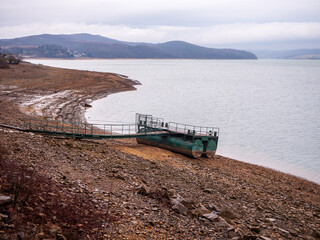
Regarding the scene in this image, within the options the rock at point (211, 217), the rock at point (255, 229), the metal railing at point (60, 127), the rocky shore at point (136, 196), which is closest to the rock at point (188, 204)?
the rocky shore at point (136, 196)

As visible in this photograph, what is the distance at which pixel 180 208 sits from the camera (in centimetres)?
1227

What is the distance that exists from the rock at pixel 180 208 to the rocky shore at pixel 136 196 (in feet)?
0.15

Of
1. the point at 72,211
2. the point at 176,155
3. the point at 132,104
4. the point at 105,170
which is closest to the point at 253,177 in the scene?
the point at 176,155

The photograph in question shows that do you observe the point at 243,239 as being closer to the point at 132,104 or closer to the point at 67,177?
the point at 67,177

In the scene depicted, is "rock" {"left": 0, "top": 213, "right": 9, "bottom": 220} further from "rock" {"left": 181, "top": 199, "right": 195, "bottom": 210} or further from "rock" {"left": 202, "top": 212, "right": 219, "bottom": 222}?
"rock" {"left": 202, "top": 212, "right": 219, "bottom": 222}

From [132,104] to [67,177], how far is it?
147 feet

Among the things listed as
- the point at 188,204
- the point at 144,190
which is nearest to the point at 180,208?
the point at 188,204

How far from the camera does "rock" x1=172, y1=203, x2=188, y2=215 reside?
477 inches

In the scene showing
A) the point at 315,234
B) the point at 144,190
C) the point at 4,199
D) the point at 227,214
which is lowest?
the point at 315,234

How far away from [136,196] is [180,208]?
6.11ft

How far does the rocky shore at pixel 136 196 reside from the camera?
942cm

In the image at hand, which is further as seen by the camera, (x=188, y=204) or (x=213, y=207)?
(x=213, y=207)

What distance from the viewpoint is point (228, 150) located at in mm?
33781

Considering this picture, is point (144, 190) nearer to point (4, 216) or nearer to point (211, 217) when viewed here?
point (211, 217)
